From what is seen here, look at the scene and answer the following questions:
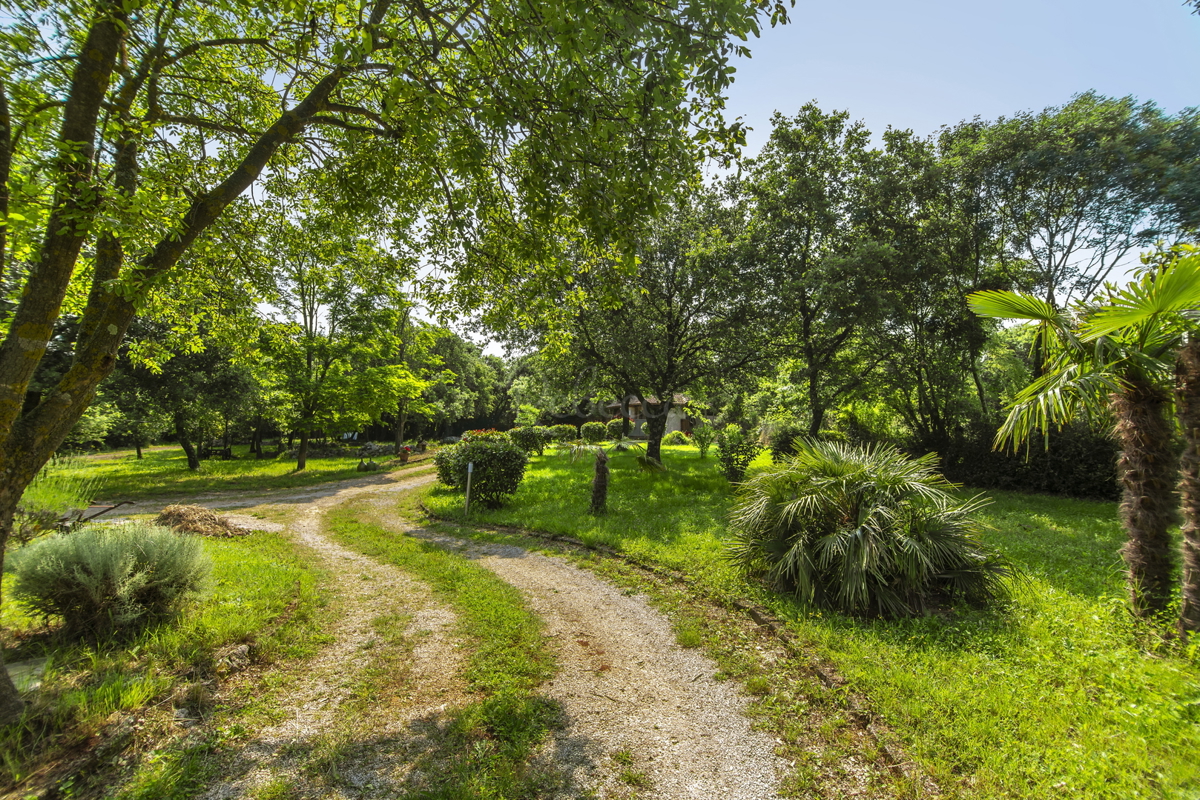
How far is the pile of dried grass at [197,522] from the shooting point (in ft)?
27.0

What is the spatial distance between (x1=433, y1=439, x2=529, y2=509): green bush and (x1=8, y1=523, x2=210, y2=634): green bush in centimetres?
712

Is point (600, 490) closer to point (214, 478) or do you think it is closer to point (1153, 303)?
point (1153, 303)

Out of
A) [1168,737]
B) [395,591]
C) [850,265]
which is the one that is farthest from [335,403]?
[1168,737]

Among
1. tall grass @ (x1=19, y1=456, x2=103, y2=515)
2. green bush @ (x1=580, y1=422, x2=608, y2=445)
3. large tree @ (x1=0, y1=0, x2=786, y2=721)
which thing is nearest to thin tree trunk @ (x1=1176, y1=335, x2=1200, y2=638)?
large tree @ (x1=0, y1=0, x2=786, y2=721)

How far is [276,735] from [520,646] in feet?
6.64

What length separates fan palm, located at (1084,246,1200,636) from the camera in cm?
404

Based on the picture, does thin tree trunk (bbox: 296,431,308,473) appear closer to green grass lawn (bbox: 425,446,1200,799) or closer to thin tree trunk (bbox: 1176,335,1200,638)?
green grass lawn (bbox: 425,446,1200,799)

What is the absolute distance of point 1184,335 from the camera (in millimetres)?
4266

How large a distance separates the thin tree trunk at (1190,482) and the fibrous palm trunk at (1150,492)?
461 mm

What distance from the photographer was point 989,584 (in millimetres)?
5410

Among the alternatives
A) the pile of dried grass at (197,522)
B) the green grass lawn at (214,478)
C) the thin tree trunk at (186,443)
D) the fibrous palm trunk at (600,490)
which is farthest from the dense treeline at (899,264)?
the thin tree trunk at (186,443)

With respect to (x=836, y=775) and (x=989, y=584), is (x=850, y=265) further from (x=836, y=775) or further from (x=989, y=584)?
(x=836, y=775)

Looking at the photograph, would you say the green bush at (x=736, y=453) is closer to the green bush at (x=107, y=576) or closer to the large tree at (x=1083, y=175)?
the large tree at (x=1083, y=175)

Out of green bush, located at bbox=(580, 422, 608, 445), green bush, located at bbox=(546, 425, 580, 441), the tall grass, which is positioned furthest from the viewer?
green bush, located at bbox=(580, 422, 608, 445)
